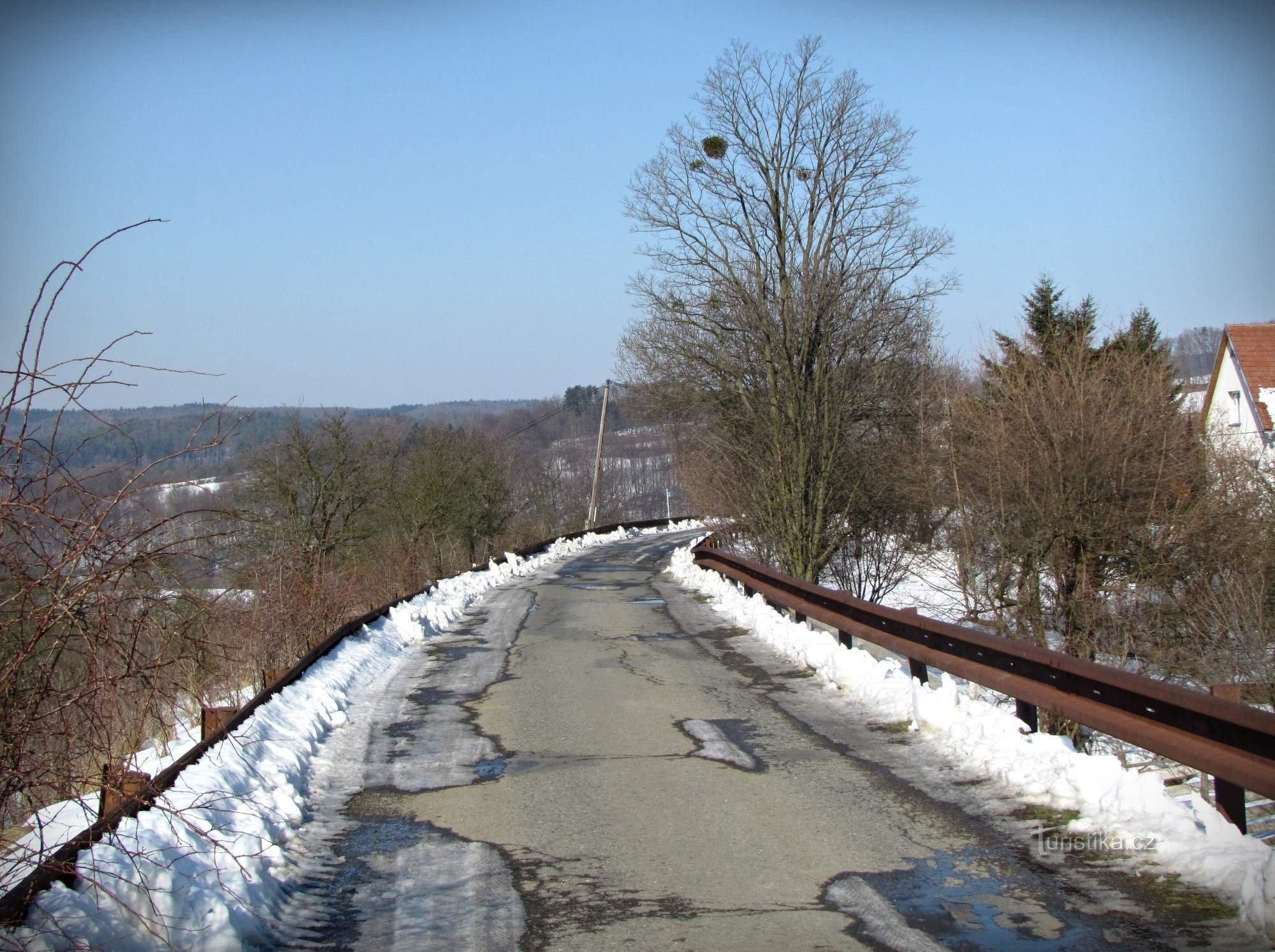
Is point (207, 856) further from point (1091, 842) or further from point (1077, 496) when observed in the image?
point (1077, 496)

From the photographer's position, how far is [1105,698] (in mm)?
6559

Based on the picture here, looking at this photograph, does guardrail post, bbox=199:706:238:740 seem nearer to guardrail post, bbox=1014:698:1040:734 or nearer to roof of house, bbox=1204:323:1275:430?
guardrail post, bbox=1014:698:1040:734

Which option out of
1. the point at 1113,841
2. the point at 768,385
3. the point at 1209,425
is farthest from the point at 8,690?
the point at 1209,425

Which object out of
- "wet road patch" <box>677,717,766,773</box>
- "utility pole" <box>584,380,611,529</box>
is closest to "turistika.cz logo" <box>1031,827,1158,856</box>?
"wet road patch" <box>677,717,766,773</box>

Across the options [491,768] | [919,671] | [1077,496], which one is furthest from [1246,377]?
[491,768]

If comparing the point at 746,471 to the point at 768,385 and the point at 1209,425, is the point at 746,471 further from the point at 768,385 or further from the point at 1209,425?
the point at 1209,425

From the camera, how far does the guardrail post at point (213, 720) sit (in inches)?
283

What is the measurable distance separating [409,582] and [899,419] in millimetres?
12295

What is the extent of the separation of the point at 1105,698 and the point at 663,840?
2.88 m

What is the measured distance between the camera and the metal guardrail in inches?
200

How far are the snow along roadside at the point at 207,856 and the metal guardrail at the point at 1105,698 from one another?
4533 mm

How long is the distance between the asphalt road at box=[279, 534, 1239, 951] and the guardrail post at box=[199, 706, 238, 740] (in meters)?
0.80

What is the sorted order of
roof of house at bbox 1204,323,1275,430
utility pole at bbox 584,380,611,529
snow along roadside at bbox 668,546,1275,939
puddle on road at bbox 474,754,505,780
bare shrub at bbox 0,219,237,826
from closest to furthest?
bare shrub at bbox 0,219,237,826 → snow along roadside at bbox 668,546,1275,939 → puddle on road at bbox 474,754,505,780 → roof of house at bbox 1204,323,1275,430 → utility pole at bbox 584,380,611,529

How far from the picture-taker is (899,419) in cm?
2402
